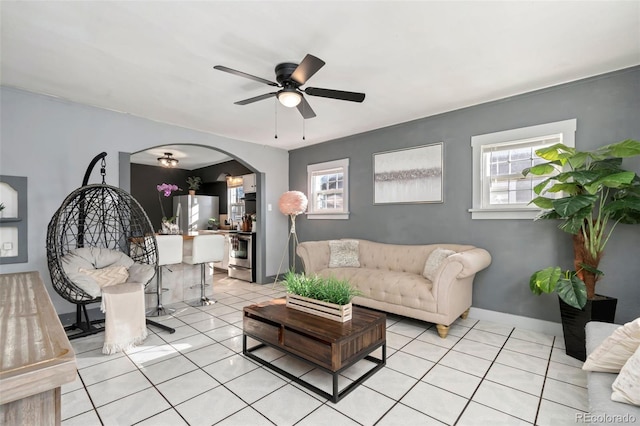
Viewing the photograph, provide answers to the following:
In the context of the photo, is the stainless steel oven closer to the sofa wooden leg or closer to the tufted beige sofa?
the tufted beige sofa

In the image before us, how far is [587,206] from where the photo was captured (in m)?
2.55

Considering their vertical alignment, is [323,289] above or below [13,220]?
below

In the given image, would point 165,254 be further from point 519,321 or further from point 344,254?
point 519,321

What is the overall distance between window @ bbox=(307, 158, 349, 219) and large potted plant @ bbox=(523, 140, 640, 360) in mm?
2881

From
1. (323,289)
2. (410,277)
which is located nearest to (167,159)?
(323,289)

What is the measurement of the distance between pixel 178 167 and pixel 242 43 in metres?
6.84

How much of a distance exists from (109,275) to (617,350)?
4.02 metres

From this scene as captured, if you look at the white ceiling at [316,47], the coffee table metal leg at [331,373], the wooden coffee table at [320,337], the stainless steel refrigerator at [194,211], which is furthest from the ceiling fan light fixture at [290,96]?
the stainless steel refrigerator at [194,211]

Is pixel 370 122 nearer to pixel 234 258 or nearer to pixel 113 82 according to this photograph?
pixel 113 82

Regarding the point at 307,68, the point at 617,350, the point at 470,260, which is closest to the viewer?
the point at 617,350

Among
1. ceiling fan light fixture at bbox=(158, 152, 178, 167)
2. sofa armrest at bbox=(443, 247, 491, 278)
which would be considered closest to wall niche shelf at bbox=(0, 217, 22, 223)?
ceiling fan light fixture at bbox=(158, 152, 178, 167)

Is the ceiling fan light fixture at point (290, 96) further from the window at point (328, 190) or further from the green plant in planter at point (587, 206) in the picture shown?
the window at point (328, 190)

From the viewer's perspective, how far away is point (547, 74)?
291cm

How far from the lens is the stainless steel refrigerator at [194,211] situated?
7.43 m
